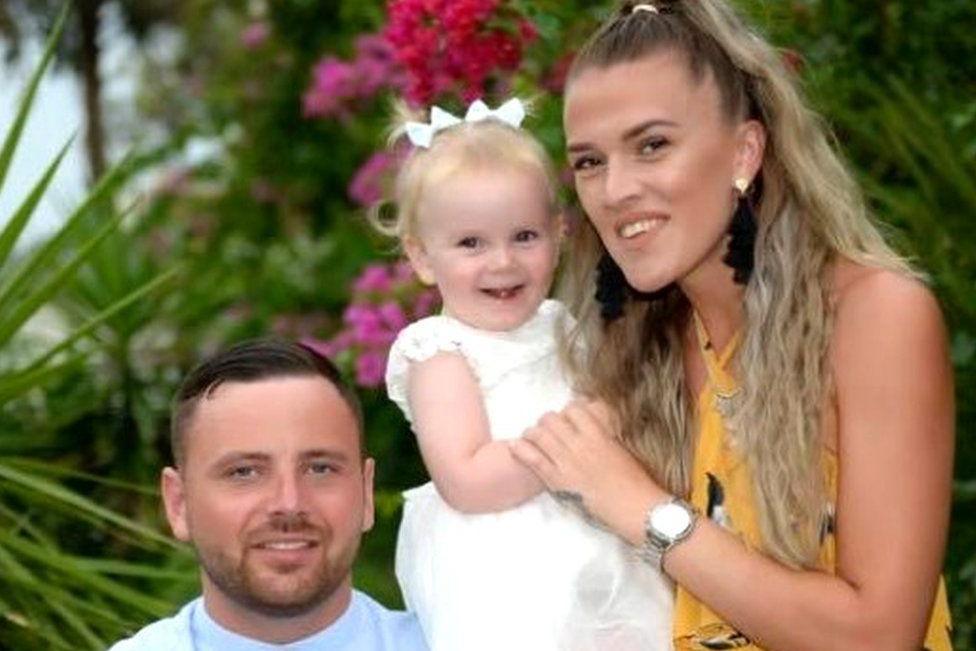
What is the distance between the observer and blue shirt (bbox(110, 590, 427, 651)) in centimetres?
353

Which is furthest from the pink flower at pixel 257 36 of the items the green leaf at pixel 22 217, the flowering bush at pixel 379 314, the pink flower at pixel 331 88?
the green leaf at pixel 22 217

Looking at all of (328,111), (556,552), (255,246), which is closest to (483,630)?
(556,552)

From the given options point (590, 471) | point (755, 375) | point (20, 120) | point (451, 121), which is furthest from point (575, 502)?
point (20, 120)

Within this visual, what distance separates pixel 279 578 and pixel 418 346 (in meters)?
0.66

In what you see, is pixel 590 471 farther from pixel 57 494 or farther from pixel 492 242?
pixel 57 494

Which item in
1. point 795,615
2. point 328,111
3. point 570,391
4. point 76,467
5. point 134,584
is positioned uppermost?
point 328,111

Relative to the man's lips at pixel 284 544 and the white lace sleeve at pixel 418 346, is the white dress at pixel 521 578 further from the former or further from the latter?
the man's lips at pixel 284 544

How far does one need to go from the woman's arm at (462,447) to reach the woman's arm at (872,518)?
0.75ft

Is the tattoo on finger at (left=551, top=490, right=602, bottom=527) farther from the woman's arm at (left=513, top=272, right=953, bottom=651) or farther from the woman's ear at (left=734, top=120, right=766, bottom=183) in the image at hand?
the woman's ear at (left=734, top=120, right=766, bottom=183)

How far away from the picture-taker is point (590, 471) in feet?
12.6

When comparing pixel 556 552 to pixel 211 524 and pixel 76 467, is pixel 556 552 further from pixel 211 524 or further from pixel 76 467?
pixel 76 467

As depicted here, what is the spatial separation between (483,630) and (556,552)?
0.17 metres

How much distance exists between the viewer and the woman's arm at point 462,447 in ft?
12.7

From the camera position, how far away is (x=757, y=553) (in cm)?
376
